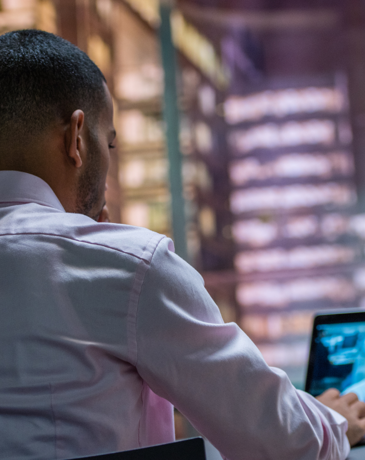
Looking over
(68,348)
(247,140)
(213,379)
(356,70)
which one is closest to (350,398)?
(213,379)

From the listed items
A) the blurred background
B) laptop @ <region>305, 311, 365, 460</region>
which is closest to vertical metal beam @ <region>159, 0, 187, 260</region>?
the blurred background

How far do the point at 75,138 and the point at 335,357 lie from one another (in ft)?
2.13

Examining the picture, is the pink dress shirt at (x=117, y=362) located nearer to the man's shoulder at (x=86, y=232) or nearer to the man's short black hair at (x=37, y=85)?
the man's shoulder at (x=86, y=232)

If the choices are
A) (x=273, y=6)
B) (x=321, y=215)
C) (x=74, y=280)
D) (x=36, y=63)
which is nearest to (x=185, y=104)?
(x=273, y=6)

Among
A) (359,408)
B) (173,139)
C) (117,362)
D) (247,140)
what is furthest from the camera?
(247,140)

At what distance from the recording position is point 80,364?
0.60 meters

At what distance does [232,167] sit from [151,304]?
2.51 metres

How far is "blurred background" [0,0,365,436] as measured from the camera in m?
2.87

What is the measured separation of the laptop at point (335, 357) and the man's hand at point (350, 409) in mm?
101

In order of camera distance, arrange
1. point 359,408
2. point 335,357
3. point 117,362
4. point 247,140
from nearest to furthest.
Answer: point 117,362 → point 359,408 → point 335,357 → point 247,140

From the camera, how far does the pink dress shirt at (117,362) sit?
23.1 inches

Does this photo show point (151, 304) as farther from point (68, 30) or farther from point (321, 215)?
point (68, 30)

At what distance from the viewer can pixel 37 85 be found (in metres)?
0.76

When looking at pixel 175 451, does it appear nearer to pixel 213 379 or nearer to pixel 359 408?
pixel 213 379
